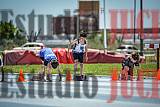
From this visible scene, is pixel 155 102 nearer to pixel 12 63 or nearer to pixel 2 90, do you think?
pixel 2 90

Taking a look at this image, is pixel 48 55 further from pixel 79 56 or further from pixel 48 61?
pixel 79 56

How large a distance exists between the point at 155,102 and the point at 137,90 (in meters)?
2.39

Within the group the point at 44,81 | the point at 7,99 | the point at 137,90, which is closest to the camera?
the point at 7,99

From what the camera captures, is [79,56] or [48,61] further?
[79,56]

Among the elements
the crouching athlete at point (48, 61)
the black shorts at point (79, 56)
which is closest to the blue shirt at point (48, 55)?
the crouching athlete at point (48, 61)

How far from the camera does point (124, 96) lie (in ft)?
33.2

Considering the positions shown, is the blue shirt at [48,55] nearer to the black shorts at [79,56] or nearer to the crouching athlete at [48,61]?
the crouching athlete at [48,61]

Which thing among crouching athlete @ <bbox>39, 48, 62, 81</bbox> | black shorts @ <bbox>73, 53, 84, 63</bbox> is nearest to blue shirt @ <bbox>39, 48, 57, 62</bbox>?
crouching athlete @ <bbox>39, 48, 62, 81</bbox>

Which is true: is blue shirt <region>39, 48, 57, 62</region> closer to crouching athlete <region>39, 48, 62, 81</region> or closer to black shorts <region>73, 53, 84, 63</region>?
crouching athlete <region>39, 48, 62, 81</region>

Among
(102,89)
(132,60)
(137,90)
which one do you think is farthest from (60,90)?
(132,60)

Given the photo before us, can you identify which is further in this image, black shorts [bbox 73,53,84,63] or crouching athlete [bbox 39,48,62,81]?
black shorts [bbox 73,53,84,63]

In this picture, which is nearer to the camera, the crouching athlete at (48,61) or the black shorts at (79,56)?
Answer: the crouching athlete at (48,61)

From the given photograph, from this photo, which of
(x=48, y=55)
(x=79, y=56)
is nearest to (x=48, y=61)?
(x=48, y=55)

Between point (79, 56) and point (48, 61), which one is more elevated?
point (79, 56)
